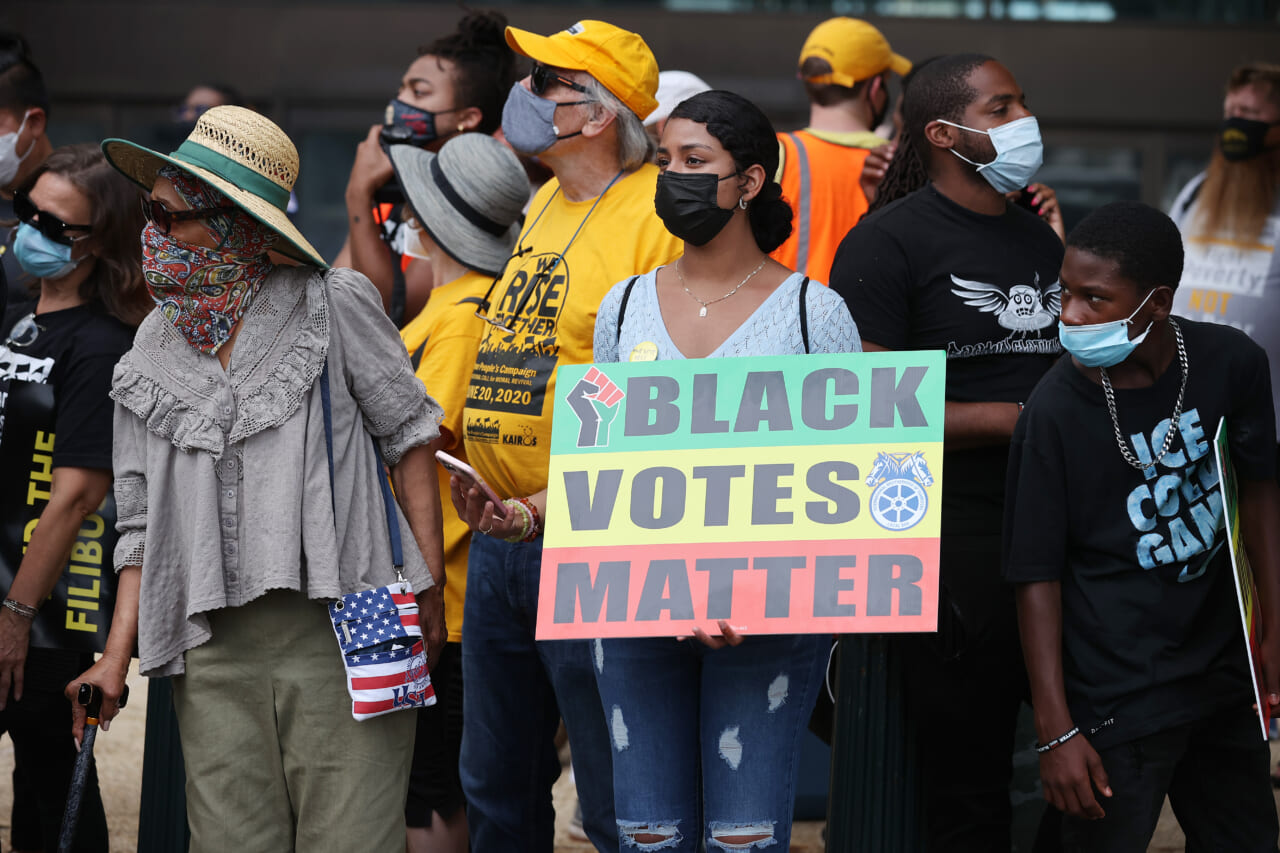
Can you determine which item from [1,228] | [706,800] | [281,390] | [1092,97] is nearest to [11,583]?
[1,228]

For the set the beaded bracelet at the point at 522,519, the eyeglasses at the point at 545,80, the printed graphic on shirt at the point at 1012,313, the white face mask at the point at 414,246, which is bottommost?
the beaded bracelet at the point at 522,519

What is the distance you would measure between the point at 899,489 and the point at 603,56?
59.7 inches

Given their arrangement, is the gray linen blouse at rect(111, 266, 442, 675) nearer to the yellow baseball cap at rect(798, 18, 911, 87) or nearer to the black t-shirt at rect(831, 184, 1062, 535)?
the black t-shirt at rect(831, 184, 1062, 535)

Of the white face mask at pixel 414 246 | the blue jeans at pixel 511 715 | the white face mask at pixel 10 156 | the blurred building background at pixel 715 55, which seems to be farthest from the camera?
the blurred building background at pixel 715 55

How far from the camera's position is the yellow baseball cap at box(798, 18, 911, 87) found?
5.62 metres

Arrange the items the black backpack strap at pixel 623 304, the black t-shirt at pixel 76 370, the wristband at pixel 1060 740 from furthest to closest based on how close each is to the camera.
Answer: the black t-shirt at pixel 76 370
the black backpack strap at pixel 623 304
the wristband at pixel 1060 740

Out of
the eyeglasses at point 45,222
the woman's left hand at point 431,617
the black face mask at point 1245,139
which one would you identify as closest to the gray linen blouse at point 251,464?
the woman's left hand at point 431,617

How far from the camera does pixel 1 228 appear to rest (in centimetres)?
499

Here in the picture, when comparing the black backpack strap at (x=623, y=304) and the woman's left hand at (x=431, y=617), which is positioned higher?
the black backpack strap at (x=623, y=304)

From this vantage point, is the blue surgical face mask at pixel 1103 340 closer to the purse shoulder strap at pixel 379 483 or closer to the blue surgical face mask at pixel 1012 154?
the blue surgical face mask at pixel 1012 154

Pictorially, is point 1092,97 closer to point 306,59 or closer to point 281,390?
point 306,59

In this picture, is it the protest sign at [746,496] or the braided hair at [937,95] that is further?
the braided hair at [937,95]

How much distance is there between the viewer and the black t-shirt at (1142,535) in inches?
133

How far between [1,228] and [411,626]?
253cm
